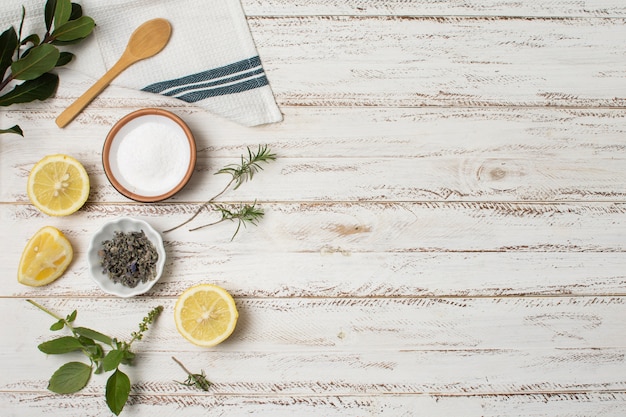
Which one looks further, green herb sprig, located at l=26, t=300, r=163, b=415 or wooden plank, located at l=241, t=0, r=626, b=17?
wooden plank, located at l=241, t=0, r=626, b=17

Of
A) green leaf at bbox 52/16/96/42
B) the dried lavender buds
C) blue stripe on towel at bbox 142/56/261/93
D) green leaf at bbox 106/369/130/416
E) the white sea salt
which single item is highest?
green leaf at bbox 52/16/96/42

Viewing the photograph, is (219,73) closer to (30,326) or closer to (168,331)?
(168,331)

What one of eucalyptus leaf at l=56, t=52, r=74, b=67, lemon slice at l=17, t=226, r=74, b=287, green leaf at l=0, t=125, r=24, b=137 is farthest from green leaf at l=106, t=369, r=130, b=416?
eucalyptus leaf at l=56, t=52, r=74, b=67

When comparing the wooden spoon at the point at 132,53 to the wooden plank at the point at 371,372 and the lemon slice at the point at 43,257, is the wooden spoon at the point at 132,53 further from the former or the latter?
the wooden plank at the point at 371,372

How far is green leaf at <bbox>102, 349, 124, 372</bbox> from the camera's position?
48.6 inches

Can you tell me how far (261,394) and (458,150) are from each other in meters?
0.73

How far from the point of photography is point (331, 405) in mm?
1349

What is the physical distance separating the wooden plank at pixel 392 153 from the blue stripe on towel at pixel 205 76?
61mm

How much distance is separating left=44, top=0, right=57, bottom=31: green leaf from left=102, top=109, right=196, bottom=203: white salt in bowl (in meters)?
0.27

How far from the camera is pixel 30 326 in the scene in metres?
1.34

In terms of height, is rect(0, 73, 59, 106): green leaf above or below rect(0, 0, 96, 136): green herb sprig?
below

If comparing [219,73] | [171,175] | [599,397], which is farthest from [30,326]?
[599,397]

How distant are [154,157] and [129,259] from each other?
0.23m

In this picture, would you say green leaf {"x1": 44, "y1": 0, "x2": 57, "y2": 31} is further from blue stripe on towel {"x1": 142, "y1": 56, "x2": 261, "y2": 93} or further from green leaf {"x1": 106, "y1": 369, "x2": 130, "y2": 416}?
green leaf {"x1": 106, "y1": 369, "x2": 130, "y2": 416}
